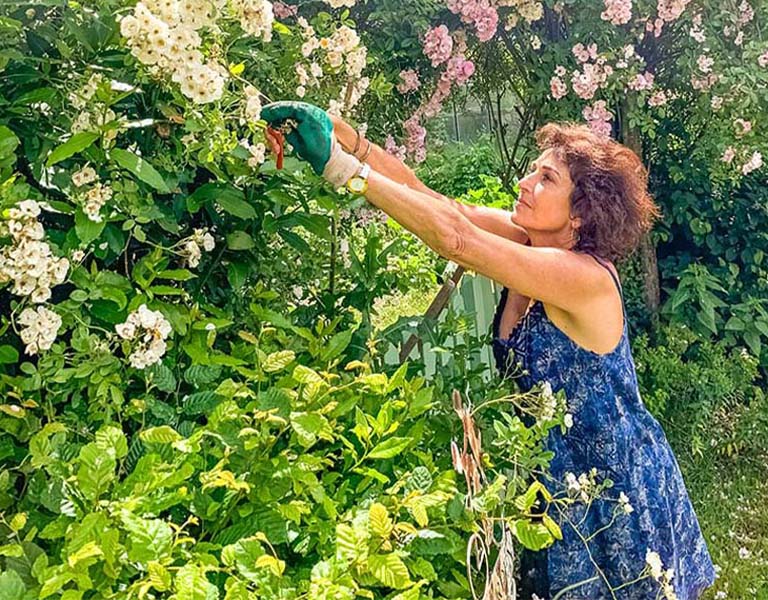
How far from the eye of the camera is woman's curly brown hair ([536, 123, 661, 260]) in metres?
1.95

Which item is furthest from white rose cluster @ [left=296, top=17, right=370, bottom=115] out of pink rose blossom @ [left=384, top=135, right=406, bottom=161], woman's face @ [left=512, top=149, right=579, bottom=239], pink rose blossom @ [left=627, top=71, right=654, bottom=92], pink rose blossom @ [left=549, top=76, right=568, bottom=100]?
pink rose blossom @ [left=627, top=71, right=654, bottom=92]

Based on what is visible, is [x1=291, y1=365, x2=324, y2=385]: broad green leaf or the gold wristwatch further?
the gold wristwatch

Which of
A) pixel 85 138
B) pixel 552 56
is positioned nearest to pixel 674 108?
pixel 552 56

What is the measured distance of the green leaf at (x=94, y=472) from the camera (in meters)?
0.94

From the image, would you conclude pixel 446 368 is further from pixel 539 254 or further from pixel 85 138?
pixel 85 138

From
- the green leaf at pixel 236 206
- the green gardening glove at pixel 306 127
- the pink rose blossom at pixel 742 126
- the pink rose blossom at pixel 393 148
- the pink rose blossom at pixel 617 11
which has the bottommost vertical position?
the pink rose blossom at pixel 393 148

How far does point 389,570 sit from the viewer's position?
926 mm

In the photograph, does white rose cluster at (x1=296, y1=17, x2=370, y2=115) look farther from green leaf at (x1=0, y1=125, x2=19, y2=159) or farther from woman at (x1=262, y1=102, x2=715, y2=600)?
green leaf at (x1=0, y1=125, x2=19, y2=159)

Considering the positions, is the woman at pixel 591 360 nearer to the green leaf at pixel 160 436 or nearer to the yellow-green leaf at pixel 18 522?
the green leaf at pixel 160 436

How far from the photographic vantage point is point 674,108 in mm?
3889

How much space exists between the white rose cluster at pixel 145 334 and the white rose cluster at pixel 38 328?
0.29 ft

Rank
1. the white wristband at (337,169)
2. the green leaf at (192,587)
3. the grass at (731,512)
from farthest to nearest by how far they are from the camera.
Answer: the grass at (731,512) < the white wristband at (337,169) < the green leaf at (192,587)

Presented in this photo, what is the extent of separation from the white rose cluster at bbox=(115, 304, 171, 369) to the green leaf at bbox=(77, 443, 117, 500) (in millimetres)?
258

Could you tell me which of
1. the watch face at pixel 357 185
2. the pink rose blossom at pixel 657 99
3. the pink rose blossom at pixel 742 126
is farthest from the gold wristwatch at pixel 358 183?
the pink rose blossom at pixel 742 126
